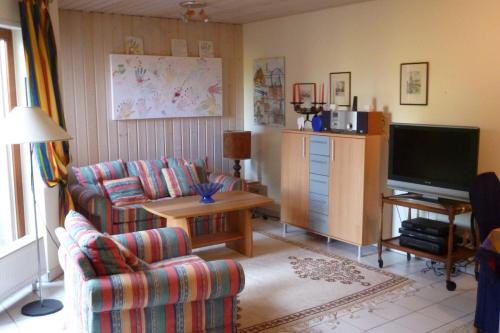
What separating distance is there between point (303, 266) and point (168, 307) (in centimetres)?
205

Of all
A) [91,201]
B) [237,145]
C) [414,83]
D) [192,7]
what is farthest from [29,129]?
[414,83]

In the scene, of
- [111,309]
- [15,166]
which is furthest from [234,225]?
[111,309]

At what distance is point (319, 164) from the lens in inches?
203

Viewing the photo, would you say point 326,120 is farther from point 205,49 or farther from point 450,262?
point 205,49

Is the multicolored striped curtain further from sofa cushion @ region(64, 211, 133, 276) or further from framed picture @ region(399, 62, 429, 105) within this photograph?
framed picture @ region(399, 62, 429, 105)

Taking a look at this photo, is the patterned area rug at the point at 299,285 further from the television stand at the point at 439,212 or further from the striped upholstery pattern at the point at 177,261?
the striped upholstery pattern at the point at 177,261

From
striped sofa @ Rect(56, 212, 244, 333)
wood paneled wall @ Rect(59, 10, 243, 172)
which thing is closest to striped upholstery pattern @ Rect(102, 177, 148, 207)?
wood paneled wall @ Rect(59, 10, 243, 172)

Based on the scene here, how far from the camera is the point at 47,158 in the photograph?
418 cm

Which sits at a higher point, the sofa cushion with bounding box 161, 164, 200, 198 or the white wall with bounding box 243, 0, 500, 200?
the white wall with bounding box 243, 0, 500, 200

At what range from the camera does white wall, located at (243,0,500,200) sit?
4152 millimetres

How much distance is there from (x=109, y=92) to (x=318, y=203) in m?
2.62

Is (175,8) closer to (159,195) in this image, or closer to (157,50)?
(157,50)

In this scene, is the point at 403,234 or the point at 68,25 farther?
the point at 68,25

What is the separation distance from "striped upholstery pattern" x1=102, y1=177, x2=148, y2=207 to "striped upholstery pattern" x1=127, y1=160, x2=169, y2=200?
119 mm
